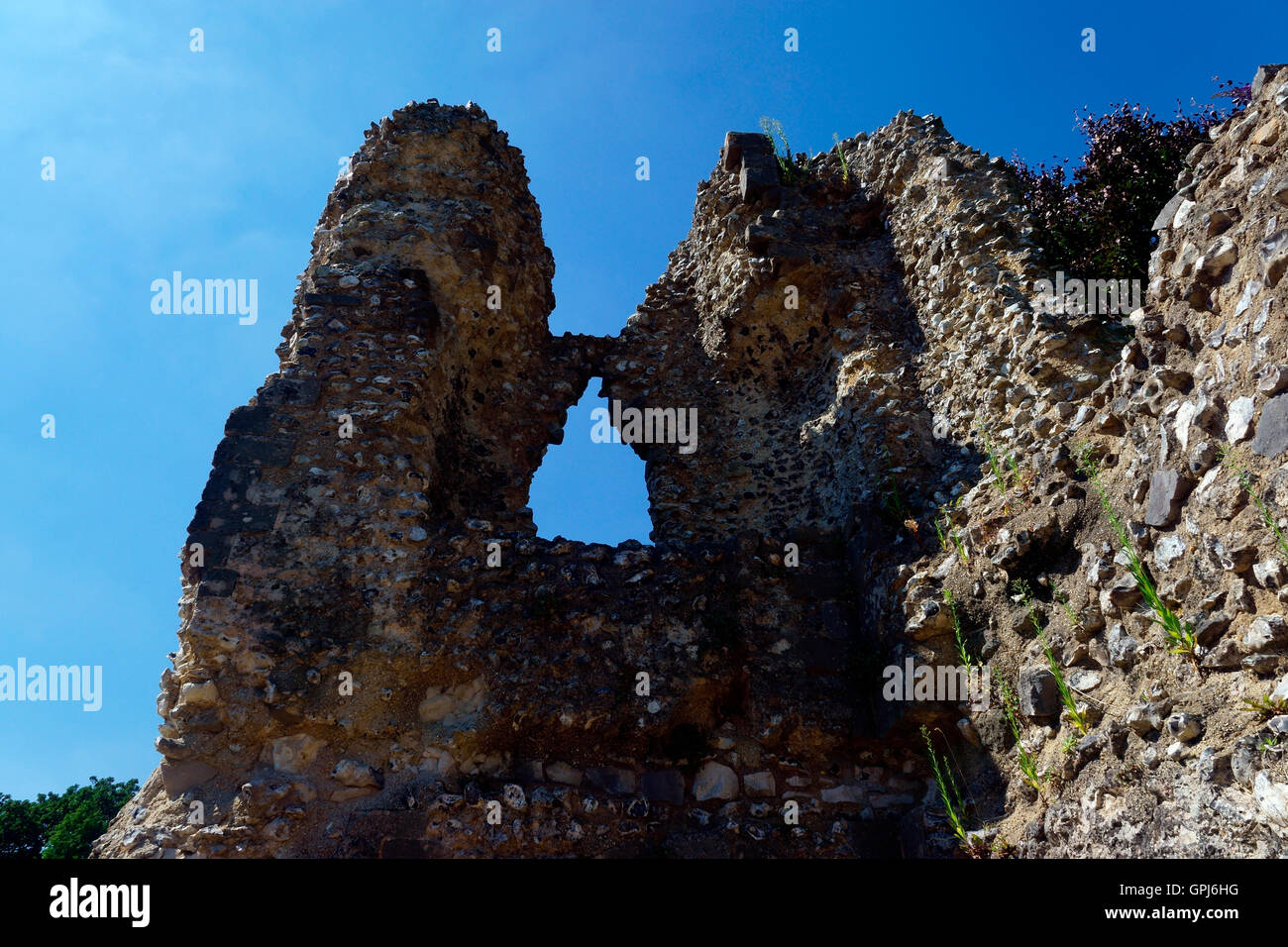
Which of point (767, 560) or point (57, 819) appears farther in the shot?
point (57, 819)

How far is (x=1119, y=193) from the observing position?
9641 millimetres

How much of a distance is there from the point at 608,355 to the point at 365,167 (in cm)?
289

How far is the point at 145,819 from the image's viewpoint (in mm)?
5484

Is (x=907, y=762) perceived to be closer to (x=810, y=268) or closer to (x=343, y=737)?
(x=343, y=737)

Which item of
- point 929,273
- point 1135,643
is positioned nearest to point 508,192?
point 929,273

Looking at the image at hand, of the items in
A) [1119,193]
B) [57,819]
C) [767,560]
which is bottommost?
[57,819]

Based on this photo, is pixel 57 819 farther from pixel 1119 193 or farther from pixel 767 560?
pixel 1119 193

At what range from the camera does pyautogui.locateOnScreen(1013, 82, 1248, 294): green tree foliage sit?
909 centimetres

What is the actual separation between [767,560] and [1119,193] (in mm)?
6147

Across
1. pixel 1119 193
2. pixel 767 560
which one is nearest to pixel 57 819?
pixel 767 560

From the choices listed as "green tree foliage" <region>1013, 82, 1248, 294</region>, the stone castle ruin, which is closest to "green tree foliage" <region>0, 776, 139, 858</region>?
the stone castle ruin

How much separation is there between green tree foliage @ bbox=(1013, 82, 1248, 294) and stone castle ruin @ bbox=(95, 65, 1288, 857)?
6.60 feet

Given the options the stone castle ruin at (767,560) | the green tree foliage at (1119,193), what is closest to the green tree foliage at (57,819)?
the stone castle ruin at (767,560)

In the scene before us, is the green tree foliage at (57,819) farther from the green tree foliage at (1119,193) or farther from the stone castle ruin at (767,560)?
the green tree foliage at (1119,193)
